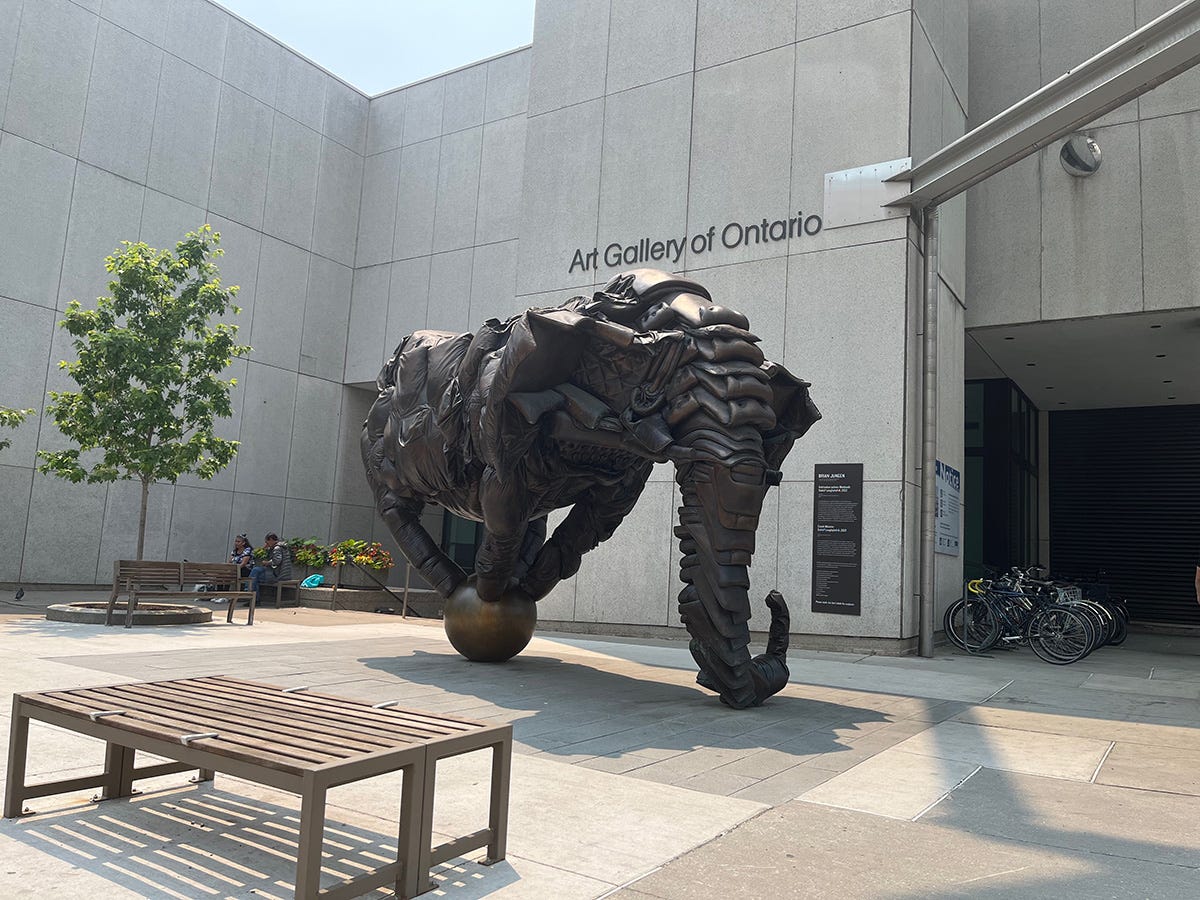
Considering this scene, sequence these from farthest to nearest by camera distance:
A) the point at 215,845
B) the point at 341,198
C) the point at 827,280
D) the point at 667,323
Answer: the point at 341,198, the point at 827,280, the point at 667,323, the point at 215,845

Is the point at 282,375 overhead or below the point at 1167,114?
below

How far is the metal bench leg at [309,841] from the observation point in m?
2.73

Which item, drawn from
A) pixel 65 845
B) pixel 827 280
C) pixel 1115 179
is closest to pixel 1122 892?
pixel 65 845

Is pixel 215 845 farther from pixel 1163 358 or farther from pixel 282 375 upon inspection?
pixel 282 375

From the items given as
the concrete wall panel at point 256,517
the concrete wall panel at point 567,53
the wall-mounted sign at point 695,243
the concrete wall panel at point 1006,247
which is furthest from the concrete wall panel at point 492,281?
the concrete wall panel at point 1006,247

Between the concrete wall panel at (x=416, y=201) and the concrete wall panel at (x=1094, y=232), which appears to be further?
the concrete wall panel at (x=416, y=201)

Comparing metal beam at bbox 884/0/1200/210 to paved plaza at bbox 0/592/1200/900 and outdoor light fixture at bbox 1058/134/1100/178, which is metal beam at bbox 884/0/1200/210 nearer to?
outdoor light fixture at bbox 1058/134/1100/178

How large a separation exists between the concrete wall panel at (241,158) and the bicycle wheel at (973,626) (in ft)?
59.2

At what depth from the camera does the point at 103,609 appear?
12.7 metres

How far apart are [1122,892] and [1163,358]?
57.0 feet

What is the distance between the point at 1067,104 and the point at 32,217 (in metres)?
18.4

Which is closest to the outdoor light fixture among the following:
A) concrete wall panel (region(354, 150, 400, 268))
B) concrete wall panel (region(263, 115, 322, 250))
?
concrete wall panel (region(354, 150, 400, 268))

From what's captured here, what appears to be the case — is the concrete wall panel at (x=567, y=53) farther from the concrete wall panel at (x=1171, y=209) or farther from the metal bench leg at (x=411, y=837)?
the metal bench leg at (x=411, y=837)

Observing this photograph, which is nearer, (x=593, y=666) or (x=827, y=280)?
(x=593, y=666)
